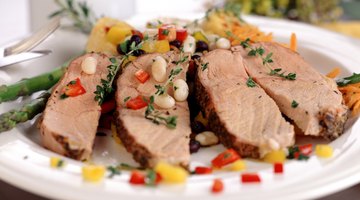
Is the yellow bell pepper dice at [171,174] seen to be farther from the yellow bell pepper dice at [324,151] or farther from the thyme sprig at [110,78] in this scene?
the thyme sprig at [110,78]

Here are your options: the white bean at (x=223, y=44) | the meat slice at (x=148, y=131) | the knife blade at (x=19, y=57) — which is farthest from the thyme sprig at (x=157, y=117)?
the knife blade at (x=19, y=57)

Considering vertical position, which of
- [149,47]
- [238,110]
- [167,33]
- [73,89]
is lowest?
[73,89]

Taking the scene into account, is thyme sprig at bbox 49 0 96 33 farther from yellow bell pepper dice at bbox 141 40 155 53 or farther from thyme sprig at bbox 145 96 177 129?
thyme sprig at bbox 145 96 177 129

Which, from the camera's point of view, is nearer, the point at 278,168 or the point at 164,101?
the point at 278,168

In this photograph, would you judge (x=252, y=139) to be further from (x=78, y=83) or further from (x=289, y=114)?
(x=78, y=83)

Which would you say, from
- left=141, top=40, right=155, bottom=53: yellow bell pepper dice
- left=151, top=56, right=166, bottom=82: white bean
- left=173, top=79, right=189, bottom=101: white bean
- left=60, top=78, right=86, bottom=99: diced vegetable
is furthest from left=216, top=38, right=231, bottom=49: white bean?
left=60, top=78, right=86, bottom=99: diced vegetable

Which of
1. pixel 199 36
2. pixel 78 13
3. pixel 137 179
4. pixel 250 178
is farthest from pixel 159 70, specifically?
pixel 78 13

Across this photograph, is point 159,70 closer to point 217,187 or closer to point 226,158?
point 226,158
